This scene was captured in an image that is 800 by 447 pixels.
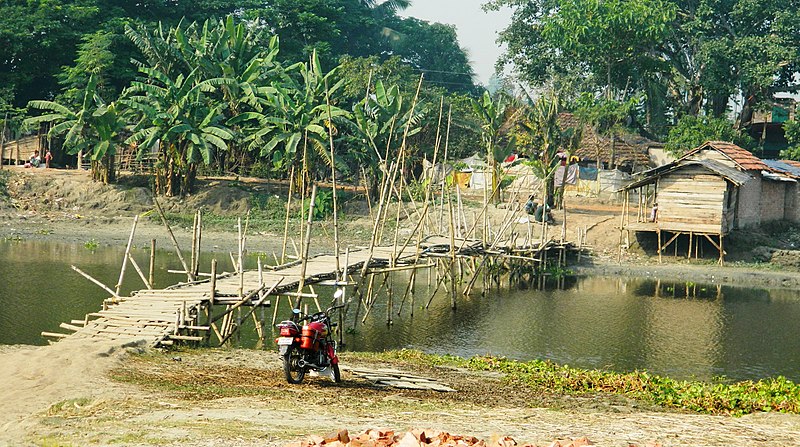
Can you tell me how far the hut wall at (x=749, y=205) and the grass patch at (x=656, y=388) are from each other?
19.0 metres

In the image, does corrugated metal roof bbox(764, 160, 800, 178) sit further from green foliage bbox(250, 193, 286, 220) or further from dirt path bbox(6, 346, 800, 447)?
dirt path bbox(6, 346, 800, 447)

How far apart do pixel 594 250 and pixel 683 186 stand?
12.7ft

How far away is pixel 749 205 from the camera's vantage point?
33062 millimetres

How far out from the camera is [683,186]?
3066 centimetres

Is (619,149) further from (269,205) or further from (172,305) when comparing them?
(172,305)

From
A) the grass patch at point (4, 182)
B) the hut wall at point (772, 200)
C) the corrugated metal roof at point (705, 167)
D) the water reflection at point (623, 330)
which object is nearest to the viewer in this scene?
the water reflection at point (623, 330)

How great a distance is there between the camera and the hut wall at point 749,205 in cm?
3219

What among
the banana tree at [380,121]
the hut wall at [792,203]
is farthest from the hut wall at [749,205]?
the banana tree at [380,121]

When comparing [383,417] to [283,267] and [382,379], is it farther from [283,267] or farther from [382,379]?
[283,267]

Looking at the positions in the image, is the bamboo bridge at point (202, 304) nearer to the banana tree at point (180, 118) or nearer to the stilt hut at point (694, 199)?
the stilt hut at point (694, 199)

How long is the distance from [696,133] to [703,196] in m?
10.1

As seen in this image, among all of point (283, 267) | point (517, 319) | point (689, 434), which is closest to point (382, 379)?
point (689, 434)

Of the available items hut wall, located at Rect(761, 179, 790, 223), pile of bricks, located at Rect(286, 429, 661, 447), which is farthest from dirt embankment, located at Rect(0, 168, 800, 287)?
pile of bricks, located at Rect(286, 429, 661, 447)

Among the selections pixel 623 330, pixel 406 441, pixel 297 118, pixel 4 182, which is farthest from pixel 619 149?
pixel 406 441
